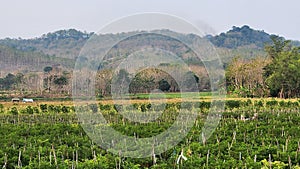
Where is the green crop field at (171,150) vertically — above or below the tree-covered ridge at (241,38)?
below

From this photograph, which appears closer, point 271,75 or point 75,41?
point 271,75

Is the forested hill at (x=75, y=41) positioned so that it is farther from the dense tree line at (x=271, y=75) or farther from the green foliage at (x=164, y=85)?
the green foliage at (x=164, y=85)

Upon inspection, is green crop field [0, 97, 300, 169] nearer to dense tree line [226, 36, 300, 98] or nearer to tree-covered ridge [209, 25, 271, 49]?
dense tree line [226, 36, 300, 98]

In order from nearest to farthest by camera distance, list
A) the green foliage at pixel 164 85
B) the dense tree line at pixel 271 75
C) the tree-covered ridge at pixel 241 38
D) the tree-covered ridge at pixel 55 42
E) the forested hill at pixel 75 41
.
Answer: the dense tree line at pixel 271 75 → the green foliage at pixel 164 85 → the forested hill at pixel 75 41 → the tree-covered ridge at pixel 241 38 → the tree-covered ridge at pixel 55 42

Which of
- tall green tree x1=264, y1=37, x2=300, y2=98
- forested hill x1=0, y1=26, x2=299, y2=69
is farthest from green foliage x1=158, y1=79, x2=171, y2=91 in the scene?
forested hill x1=0, y1=26, x2=299, y2=69

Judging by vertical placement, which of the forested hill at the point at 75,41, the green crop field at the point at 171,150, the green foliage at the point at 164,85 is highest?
the forested hill at the point at 75,41

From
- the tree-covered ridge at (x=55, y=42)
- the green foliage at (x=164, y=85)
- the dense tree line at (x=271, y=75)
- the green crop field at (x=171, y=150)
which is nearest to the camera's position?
the green crop field at (x=171, y=150)

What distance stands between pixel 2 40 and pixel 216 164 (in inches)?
6630

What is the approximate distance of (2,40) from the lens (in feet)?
547

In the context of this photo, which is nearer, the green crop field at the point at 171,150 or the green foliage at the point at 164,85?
the green crop field at the point at 171,150

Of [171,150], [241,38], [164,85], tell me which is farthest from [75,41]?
[171,150]

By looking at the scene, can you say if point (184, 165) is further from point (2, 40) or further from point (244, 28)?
point (2, 40)

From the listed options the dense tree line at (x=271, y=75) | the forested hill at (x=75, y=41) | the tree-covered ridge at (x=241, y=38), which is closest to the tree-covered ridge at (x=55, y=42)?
the forested hill at (x=75, y=41)

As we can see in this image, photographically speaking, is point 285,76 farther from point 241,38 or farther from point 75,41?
point 75,41
